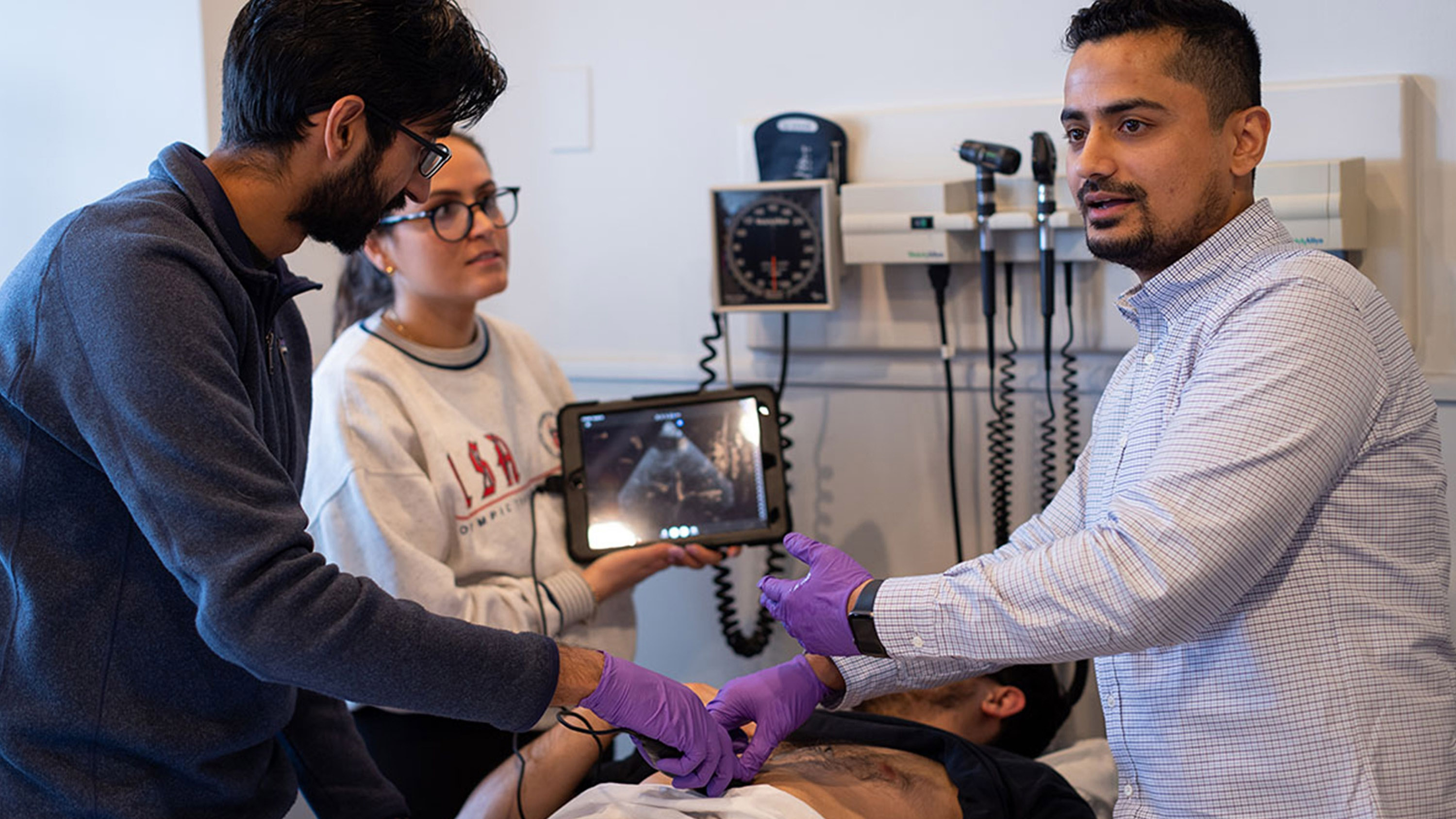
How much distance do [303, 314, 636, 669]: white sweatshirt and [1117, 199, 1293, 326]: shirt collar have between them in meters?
1.01

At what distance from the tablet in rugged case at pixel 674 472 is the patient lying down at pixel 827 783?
1.05 ft

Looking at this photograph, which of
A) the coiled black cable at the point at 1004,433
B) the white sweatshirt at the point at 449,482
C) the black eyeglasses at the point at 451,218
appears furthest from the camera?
the coiled black cable at the point at 1004,433

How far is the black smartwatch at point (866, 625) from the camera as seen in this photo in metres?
1.34

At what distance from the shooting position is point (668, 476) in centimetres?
203

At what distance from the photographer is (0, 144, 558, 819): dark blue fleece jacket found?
3.52 feet

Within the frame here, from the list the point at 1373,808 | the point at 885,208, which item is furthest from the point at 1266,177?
the point at 1373,808

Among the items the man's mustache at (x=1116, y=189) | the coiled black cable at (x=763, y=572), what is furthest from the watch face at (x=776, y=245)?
the man's mustache at (x=1116, y=189)

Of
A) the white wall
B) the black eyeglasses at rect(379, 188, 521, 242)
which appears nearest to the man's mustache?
the black eyeglasses at rect(379, 188, 521, 242)

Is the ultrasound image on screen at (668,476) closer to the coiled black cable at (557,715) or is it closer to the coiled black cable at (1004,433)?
the coiled black cable at (557,715)

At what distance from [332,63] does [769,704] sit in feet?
2.98

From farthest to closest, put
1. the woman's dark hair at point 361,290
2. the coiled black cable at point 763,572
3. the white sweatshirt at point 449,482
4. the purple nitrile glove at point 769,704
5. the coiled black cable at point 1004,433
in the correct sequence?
the coiled black cable at point 763,572
the coiled black cable at point 1004,433
the woman's dark hair at point 361,290
the white sweatshirt at point 449,482
the purple nitrile glove at point 769,704

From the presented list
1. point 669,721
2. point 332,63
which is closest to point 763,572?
point 669,721

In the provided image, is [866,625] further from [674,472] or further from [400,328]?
[400,328]

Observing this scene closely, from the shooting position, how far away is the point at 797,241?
2158 millimetres
